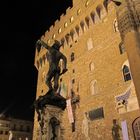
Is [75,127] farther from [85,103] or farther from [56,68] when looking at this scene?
[56,68]

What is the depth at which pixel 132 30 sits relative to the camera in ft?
23.1

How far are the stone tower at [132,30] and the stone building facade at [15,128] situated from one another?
2890 centimetres

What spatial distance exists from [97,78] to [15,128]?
24.1m

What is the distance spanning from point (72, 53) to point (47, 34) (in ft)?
23.5

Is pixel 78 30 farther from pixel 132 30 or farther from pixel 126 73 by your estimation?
pixel 132 30

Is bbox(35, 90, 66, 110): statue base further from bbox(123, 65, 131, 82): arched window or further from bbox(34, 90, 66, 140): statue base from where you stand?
bbox(123, 65, 131, 82): arched window

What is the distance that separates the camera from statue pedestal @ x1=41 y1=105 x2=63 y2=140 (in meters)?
4.57

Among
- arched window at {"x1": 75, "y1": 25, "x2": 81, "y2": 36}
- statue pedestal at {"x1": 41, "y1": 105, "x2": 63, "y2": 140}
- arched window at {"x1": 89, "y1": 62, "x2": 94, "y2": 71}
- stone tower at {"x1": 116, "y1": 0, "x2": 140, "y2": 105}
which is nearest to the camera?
statue pedestal at {"x1": 41, "y1": 105, "x2": 63, "y2": 140}

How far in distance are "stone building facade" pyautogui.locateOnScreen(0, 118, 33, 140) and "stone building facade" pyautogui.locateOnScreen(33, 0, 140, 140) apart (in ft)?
56.0

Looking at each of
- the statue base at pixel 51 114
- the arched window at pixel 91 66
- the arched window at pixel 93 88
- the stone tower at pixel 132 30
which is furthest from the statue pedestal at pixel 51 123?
the arched window at pixel 91 66

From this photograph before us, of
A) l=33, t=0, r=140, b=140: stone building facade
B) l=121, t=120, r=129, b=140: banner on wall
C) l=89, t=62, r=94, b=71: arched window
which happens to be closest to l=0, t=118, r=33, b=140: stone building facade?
l=33, t=0, r=140, b=140: stone building facade

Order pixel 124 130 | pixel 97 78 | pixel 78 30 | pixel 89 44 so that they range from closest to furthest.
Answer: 1. pixel 124 130
2. pixel 97 78
3. pixel 89 44
4. pixel 78 30

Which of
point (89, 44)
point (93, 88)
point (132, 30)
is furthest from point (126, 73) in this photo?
point (132, 30)

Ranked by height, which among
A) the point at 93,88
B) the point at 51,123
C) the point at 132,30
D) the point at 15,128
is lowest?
the point at 51,123
